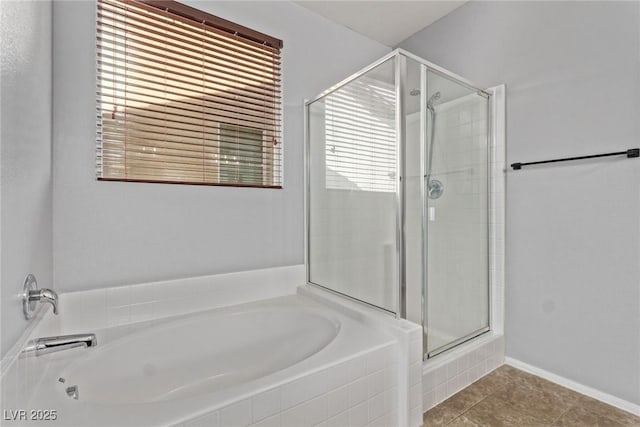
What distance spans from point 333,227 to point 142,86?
4.47 ft

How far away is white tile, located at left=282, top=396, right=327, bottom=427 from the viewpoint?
1109 millimetres

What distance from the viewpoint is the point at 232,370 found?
1.81 meters

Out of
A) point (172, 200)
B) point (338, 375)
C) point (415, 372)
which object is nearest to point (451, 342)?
point (415, 372)

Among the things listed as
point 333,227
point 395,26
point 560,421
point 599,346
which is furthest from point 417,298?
point 395,26

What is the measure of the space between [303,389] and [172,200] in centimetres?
126

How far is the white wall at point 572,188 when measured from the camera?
1586 mm

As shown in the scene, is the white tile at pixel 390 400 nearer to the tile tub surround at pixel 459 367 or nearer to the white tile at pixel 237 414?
the tile tub surround at pixel 459 367

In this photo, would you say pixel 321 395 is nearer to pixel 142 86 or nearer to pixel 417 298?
pixel 417 298

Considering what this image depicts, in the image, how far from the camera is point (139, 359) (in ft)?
5.10

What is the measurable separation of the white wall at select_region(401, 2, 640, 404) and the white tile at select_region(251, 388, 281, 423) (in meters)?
1.68

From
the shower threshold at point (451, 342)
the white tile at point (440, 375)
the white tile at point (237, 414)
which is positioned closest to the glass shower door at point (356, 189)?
the shower threshold at point (451, 342)

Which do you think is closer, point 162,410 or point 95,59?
point 162,410

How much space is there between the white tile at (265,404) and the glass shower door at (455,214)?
932mm

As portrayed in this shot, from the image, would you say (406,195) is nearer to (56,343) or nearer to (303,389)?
(303,389)
